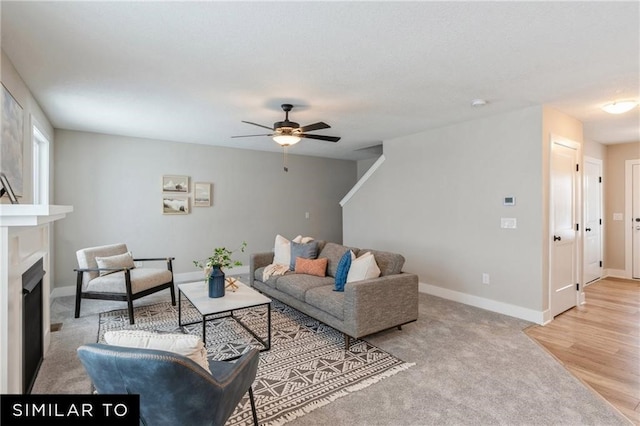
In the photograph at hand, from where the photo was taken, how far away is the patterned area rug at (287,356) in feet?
7.11

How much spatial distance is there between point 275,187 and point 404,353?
4567 mm

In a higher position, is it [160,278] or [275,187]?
[275,187]

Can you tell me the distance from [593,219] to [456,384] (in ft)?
16.6

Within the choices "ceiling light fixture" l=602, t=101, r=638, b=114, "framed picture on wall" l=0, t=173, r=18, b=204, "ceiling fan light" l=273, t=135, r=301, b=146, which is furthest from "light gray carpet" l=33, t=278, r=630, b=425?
"ceiling light fixture" l=602, t=101, r=638, b=114

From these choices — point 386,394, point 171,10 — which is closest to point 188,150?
point 171,10

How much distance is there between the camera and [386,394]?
7.40 ft

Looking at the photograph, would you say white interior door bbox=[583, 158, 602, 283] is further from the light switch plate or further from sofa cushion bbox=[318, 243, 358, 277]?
sofa cushion bbox=[318, 243, 358, 277]

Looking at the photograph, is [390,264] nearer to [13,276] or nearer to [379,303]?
[379,303]

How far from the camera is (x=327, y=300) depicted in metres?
3.13

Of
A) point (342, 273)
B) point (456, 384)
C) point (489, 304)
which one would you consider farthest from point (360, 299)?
point (489, 304)

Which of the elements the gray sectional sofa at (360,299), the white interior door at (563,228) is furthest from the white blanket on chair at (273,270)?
the white interior door at (563,228)

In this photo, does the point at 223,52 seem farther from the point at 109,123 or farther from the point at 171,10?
the point at 109,123

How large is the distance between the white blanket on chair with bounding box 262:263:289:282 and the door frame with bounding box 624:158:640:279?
19.8 feet

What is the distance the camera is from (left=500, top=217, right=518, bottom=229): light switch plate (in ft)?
12.8
